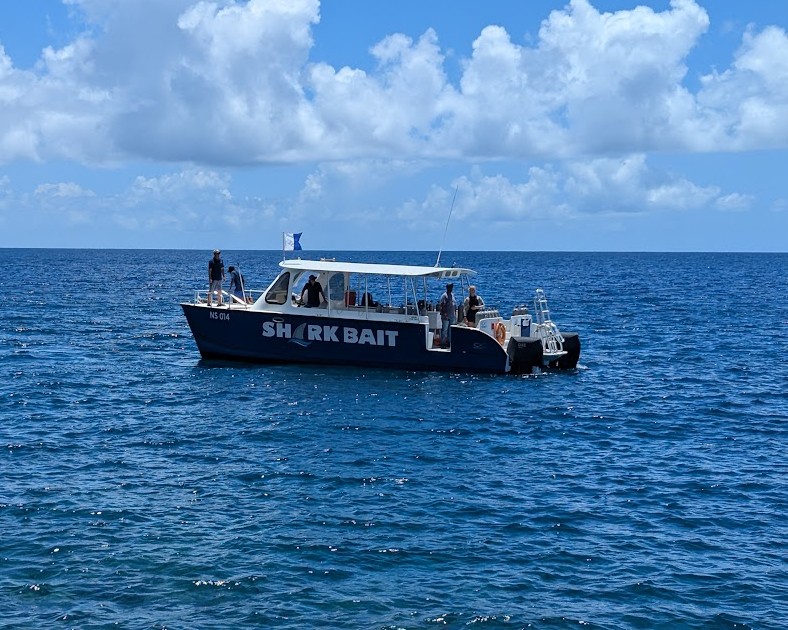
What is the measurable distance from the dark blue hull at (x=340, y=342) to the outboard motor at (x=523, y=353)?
0.41 metres

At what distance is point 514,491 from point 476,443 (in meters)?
3.79

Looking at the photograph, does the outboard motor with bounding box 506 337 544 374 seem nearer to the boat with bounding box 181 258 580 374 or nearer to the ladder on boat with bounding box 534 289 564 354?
the boat with bounding box 181 258 580 374

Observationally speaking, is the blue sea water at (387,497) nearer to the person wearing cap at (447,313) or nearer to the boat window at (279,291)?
the person wearing cap at (447,313)

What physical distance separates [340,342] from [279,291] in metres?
2.61

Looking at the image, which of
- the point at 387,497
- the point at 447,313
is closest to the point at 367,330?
the point at 447,313

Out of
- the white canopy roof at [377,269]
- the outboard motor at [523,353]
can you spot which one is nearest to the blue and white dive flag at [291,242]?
the white canopy roof at [377,269]

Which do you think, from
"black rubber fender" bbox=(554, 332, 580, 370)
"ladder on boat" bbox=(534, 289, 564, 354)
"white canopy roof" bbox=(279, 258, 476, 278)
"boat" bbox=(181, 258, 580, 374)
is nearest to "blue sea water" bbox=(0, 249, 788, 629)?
"black rubber fender" bbox=(554, 332, 580, 370)

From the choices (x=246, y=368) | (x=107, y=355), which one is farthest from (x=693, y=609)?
(x=107, y=355)

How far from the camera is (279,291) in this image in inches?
1252

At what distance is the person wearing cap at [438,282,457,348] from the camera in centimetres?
3080

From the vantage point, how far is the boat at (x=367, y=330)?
30484mm

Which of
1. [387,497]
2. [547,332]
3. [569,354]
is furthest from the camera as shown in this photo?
[569,354]

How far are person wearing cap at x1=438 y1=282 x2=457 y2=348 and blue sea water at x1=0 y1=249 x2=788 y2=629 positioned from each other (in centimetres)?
126

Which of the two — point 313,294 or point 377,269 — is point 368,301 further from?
point 313,294
